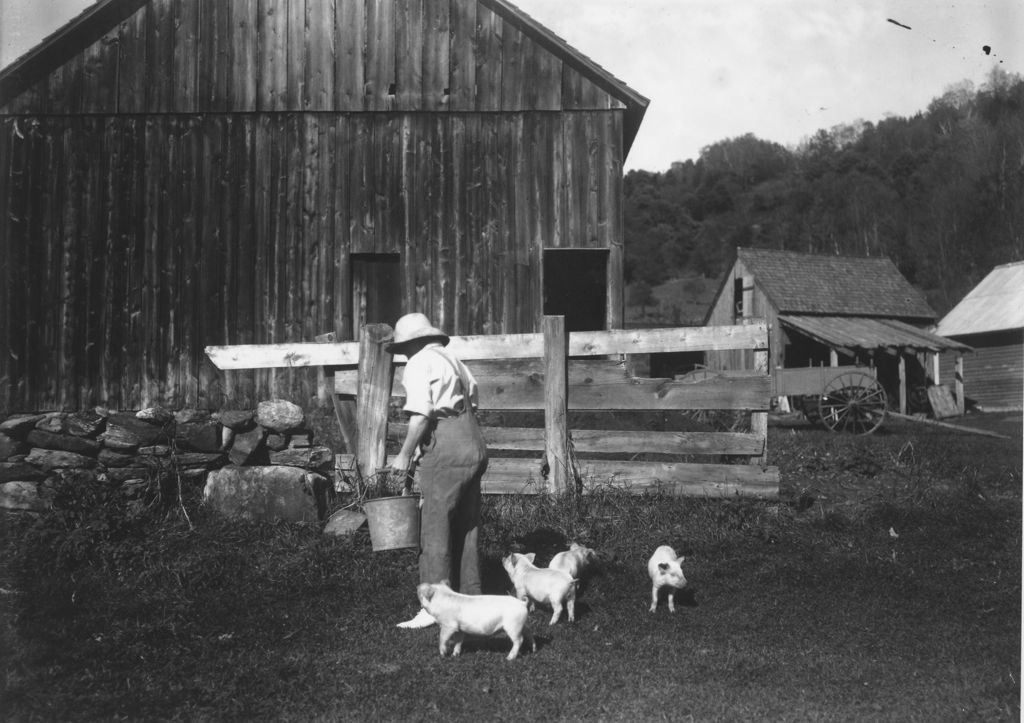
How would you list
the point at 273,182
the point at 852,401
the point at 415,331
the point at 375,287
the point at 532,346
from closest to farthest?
1. the point at 415,331
2. the point at 532,346
3. the point at 273,182
4. the point at 375,287
5. the point at 852,401

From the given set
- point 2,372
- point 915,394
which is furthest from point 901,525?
point 915,394

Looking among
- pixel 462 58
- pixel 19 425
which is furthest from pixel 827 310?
pixel 19 425

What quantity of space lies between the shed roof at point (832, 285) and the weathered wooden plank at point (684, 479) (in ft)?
73.1

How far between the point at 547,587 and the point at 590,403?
2.68 m

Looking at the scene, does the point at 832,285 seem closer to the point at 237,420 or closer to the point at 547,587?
the point at 237,420

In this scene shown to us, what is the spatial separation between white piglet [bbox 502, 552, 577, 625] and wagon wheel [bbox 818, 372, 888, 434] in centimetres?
1462

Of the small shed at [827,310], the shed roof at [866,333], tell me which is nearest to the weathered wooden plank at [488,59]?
the shed roof at [866,333]

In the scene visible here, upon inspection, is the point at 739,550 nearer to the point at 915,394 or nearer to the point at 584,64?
the point at 584,64

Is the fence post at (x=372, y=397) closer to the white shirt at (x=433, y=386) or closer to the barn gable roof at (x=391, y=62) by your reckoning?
the white shirt at (x=433, y=386)

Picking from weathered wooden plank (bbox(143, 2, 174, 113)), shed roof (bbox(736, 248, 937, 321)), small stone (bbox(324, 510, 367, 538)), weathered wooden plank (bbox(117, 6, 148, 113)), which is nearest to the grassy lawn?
small stone (bbox(324, 510, 367, 538))

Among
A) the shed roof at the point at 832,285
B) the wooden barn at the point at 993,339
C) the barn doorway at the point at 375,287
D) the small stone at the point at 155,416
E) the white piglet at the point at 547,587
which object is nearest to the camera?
the white piglet at the point at 547,587

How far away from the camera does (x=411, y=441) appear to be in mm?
5156

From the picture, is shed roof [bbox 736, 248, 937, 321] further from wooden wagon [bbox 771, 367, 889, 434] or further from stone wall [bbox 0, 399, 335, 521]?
stone wall [bbox 0, 399, 335, 521]

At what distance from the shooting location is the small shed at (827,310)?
2803 cm
